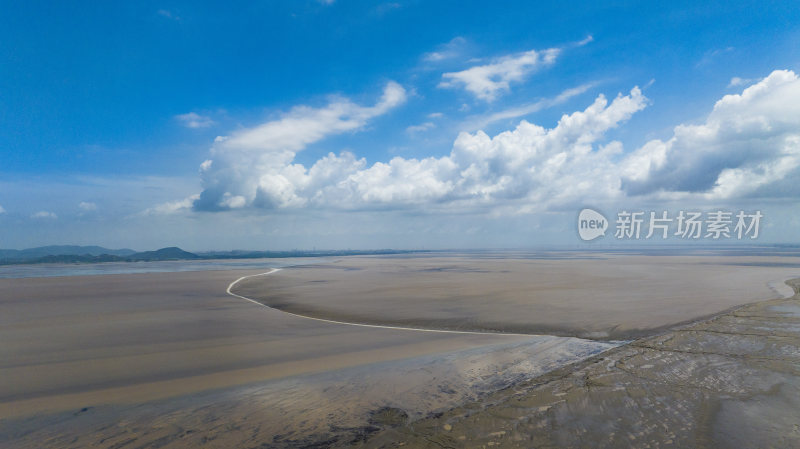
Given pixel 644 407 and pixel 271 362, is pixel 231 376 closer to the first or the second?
pixel 271 362

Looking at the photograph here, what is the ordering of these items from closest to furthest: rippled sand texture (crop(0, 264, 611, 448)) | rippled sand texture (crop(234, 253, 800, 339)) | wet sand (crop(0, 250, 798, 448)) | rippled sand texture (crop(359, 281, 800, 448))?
rippled sand texture (crop(359, 281, 800, 448)) < rippled sand texture (crop(0, 264, 611, 448)) < wet sand (crop(0, 250, 798, 448)) < rippled sand texture (crop(234, 253, 800, 339))

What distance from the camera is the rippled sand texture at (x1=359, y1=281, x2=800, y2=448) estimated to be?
5527 mm

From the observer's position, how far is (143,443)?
220 inches

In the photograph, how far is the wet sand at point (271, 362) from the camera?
242 inches

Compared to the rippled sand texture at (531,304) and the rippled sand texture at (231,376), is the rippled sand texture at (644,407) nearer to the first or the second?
the rippled sand texture at (231,376)

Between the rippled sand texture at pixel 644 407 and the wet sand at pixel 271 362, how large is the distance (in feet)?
1.64

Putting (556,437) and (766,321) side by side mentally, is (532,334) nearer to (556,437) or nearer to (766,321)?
(556,437)

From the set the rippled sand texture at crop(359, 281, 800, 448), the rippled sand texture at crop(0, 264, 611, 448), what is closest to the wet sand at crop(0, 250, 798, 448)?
the rippled sand texture at crop(0, 264, 611, 448)

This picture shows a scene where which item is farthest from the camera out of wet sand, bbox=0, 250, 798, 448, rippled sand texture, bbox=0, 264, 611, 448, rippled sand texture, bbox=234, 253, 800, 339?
rippled sand texture, bbox=234, 253, 800, 339

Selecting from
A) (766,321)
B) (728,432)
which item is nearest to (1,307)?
(728,432)

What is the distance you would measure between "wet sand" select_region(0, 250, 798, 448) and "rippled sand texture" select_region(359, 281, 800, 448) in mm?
499

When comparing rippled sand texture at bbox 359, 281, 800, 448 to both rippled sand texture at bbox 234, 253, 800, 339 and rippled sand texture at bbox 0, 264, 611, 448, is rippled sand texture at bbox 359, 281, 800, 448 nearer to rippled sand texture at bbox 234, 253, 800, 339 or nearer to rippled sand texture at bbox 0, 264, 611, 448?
rippled sand texture at bbox 0, 264, 611, 448

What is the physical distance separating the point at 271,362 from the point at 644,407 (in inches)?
319

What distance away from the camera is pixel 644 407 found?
6547 millimetres
